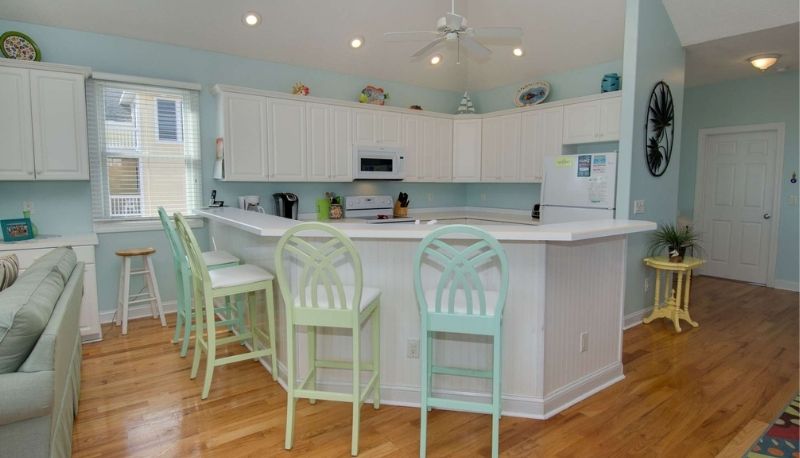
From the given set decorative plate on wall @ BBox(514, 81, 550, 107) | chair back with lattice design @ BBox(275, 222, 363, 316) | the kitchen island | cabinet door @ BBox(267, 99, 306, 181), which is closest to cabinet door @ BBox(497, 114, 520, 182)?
decorative plate on wall @ BBox(514, 81, 550, 107)

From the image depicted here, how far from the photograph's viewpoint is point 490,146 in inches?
239

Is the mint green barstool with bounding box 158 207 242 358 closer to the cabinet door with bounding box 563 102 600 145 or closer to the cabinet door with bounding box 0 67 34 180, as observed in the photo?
the cabinet door with bounding box 0 67 34 180

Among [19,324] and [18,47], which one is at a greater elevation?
[18,47]

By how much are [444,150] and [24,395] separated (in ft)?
17.1

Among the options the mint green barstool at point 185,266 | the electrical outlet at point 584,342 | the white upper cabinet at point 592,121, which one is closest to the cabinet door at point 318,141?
the mint green barstool at point 185,266

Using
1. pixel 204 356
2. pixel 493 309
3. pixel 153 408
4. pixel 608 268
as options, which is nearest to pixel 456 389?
pixel 493 309

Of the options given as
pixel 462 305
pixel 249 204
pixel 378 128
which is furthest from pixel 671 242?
pixel 249 204

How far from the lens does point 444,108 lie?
656cm

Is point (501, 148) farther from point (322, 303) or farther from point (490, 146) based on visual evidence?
point (322, 303)

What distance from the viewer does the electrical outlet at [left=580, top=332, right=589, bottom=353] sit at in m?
2.80

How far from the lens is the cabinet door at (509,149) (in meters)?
5.76

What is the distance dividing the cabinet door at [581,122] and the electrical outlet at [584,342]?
2826mm

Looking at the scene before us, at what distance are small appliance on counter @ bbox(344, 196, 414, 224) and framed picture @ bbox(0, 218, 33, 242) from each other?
300 cm

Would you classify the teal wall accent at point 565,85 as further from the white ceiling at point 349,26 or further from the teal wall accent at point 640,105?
the teal wall accent at point 640,105
